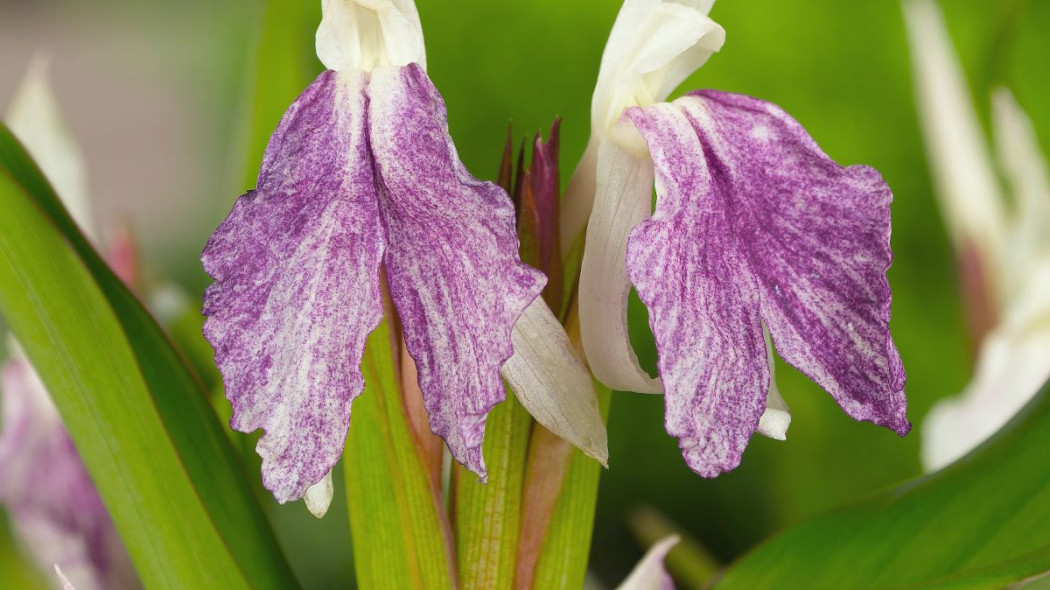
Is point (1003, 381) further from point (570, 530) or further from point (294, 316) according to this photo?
point (294, 316)

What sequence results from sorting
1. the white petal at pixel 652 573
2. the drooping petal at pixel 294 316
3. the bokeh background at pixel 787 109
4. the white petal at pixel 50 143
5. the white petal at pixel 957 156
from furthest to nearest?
the bokeh background at pixel 787 109 < the white petal at pixel 957 156 < the white petal at pixel 50 143 < the white petal at pixel 652 573 < the drooping petal at pixel 294 316

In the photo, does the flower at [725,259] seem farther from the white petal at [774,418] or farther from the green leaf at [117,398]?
the green leaf at [117,398]

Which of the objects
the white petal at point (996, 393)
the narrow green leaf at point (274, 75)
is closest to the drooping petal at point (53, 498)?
A: the narrow green leaf at point (274, 75)

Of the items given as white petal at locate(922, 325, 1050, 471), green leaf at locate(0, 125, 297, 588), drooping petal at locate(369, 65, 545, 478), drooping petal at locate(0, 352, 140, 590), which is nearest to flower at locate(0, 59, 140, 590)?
drooping petal at locate(0, 352, 140, 590)

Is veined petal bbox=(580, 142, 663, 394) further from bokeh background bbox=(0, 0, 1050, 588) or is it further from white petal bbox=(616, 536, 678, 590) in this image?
bokeh background bbox=(0, 0, 1050, 588)

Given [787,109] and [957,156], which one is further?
[787,109]

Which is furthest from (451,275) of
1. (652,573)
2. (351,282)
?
(652,573)
